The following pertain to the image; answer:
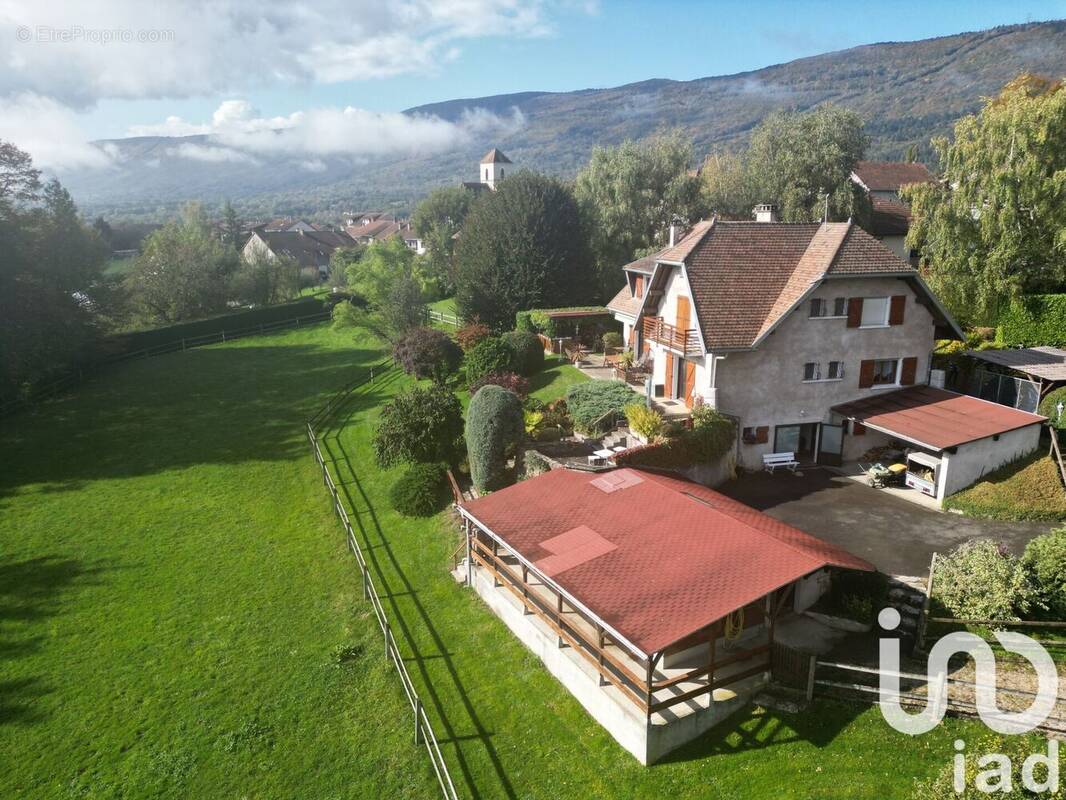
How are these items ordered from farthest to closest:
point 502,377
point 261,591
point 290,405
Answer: point 290,405
point 502,377
point 261,591

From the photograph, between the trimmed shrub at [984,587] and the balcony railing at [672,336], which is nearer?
the trimmed shrub at [984,587]

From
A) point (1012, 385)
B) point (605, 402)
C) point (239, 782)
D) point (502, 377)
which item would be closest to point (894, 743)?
point (239, 782)

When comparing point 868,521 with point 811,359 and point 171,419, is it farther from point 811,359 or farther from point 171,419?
point 171,419

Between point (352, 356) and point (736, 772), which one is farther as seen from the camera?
point (352, 356)

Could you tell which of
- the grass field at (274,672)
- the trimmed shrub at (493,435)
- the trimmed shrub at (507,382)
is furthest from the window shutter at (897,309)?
the grass field at (274,672)

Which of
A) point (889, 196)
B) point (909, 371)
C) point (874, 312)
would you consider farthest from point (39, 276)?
point (889, 196)

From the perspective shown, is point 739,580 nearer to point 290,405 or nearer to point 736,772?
point 736,772

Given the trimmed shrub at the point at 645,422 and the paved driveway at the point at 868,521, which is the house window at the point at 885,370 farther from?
the trimmed shrub at the point at 645,422
